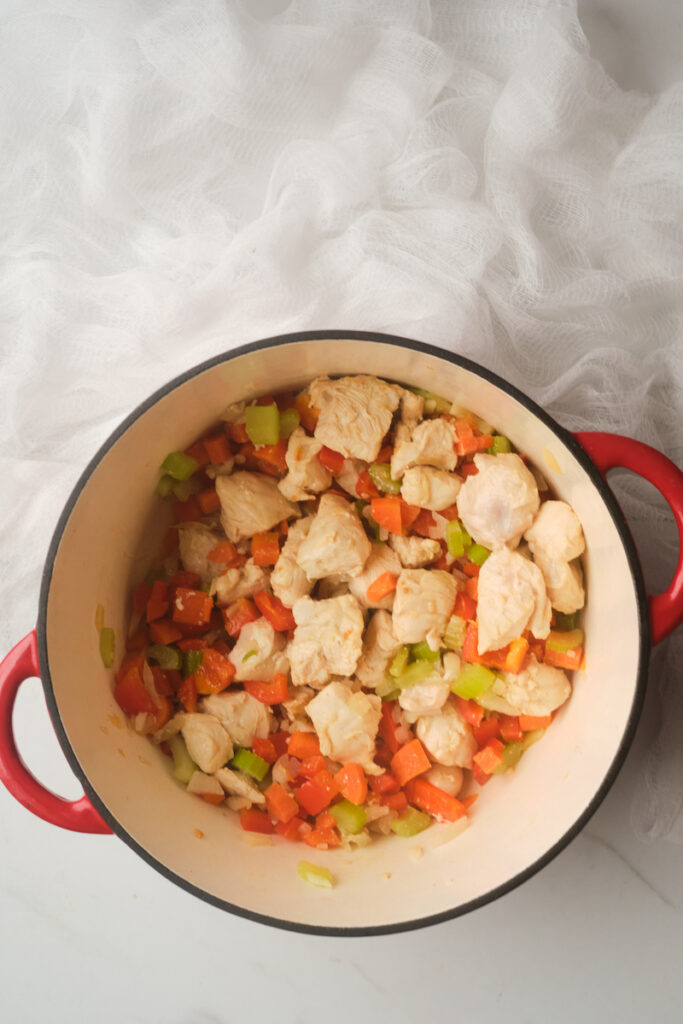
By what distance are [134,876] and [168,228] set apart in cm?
128

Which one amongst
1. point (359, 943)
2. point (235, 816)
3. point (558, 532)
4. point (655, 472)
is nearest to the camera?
point (655, 472)

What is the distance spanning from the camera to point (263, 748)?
1573 mm

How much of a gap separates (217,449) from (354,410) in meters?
0.27

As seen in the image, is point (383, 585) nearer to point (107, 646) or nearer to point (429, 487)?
point (429, 487)

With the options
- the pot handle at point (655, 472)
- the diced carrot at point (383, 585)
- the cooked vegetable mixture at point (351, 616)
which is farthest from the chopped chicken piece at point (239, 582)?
the pot handle at point (655, 472)

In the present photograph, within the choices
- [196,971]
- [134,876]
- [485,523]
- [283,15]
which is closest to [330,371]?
[485,523]

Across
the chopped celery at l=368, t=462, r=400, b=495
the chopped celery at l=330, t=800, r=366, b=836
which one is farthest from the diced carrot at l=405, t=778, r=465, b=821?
the chopped celery at l=368, t=462, r=400, b=495

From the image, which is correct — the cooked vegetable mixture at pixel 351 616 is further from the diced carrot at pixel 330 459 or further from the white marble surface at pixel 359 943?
the white marble surface at pixel 359 943

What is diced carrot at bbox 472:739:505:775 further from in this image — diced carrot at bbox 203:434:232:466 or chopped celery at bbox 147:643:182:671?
diced carrot at bbox 203:434:232:466

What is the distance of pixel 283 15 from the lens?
1.57 m

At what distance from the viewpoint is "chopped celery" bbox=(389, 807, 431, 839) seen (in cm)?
151

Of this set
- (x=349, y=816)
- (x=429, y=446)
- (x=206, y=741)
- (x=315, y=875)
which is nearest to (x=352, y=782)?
(x=349, y=816)

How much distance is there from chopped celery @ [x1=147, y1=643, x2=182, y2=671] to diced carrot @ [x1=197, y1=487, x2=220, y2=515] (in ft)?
0.89

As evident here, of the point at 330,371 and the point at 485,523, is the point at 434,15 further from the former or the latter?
the point at 485,523
